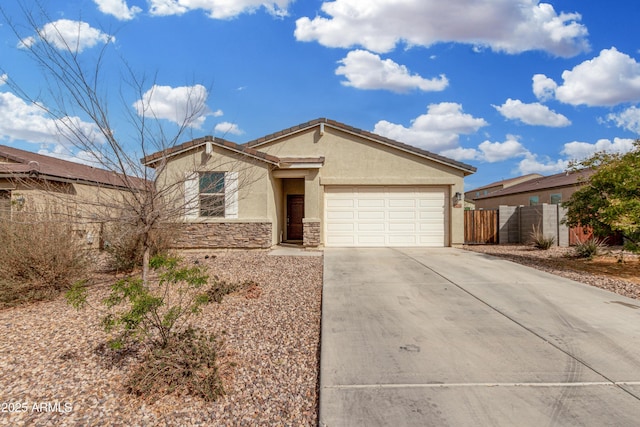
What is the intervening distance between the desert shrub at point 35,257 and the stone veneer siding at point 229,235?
619 centimetres

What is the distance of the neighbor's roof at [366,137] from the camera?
1477 centimetres

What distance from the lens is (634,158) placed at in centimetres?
944

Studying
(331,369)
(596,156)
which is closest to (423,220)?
(596,156)

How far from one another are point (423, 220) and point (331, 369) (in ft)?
39.3

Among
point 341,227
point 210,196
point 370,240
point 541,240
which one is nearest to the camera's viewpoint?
point 210,196

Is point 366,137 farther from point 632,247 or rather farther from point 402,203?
point 632,247

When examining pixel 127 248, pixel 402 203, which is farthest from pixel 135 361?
pixel 402 203

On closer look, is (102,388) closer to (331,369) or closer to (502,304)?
(331,369)

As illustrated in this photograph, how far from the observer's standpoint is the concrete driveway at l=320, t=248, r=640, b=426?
3061mm

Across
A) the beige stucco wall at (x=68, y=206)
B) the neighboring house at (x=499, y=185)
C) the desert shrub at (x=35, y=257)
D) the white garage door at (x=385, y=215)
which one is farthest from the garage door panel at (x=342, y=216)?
the neighboring house at (x=499, y=185)

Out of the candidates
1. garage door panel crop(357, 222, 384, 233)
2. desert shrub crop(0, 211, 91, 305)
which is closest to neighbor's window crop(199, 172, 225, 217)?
desert shrub crop(0, 211, 91, 305)

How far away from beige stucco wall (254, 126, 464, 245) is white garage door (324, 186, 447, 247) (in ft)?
1.10

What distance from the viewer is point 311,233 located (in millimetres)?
13891

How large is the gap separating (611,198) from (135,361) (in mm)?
10898
